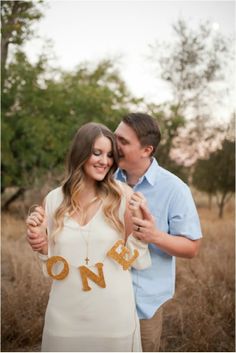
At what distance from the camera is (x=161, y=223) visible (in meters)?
2.52

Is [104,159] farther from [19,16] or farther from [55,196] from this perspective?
[19,16]

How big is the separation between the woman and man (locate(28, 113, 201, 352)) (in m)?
0.17

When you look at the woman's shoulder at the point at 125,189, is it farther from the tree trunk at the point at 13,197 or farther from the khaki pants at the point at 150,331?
the tree trunk at the point at 13,197

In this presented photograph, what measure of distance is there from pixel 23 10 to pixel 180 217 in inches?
294

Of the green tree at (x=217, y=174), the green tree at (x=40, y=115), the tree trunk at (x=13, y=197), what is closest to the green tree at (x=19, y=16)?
the green tree at (x=40, y=115)

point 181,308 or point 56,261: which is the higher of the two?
point 56,261

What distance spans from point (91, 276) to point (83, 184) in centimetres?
47

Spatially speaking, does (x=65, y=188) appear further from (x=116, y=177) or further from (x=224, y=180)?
(x=224, y=180)

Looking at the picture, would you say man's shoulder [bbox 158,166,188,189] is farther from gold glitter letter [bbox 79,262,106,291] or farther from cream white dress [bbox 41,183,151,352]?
gold glitter letter [bbox 79,262,106,291]

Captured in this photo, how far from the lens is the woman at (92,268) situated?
228 cm

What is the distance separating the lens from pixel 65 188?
Answer: 2.46 m

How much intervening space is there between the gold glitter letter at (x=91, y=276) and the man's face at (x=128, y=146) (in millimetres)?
622

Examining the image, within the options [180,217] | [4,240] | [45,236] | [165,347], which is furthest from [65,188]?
[4,240]

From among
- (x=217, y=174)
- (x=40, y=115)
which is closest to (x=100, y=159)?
(x=40, y=115)
